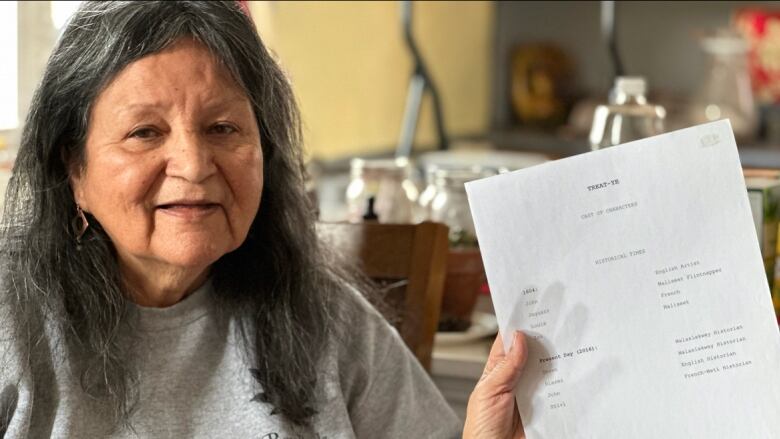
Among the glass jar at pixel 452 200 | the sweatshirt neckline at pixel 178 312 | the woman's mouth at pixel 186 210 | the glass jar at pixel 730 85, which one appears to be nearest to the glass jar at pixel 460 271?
the glass jar at pixel 452 200

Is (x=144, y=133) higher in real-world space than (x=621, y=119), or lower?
higher

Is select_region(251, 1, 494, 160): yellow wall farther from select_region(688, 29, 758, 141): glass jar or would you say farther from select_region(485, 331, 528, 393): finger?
select_region(485, 331, 528, 393): finger

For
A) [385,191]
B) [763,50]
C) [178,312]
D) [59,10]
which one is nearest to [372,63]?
[763,50]

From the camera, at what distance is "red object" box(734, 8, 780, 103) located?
405 cm

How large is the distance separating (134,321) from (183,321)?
0.19ft

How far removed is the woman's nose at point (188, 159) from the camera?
126cm

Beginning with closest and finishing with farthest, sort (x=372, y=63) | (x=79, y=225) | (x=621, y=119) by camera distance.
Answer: (x=79, y=225)
(x=621, y=119)
(x=372, y=63)

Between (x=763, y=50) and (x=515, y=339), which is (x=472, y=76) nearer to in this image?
(x=763, y=50)

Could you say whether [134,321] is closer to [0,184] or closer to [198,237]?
[198,237]

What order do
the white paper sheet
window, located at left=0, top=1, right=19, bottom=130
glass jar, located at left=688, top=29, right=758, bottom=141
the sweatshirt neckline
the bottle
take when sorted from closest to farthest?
the white paper sheet → the sweatshirt neckline → the bottle → window, located at left=0, top=1, right=19, bottom=130 → glass jar, located at left=688, top=29, right=758, bottom=141

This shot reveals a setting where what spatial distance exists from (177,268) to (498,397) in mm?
397

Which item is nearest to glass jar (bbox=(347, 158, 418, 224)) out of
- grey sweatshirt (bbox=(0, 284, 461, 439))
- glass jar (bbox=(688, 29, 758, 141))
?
grey sweatshirt (bbox=(0, 284, 461, 439))

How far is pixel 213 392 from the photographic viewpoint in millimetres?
1382

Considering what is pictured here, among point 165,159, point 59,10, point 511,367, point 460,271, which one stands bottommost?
point 460,271
